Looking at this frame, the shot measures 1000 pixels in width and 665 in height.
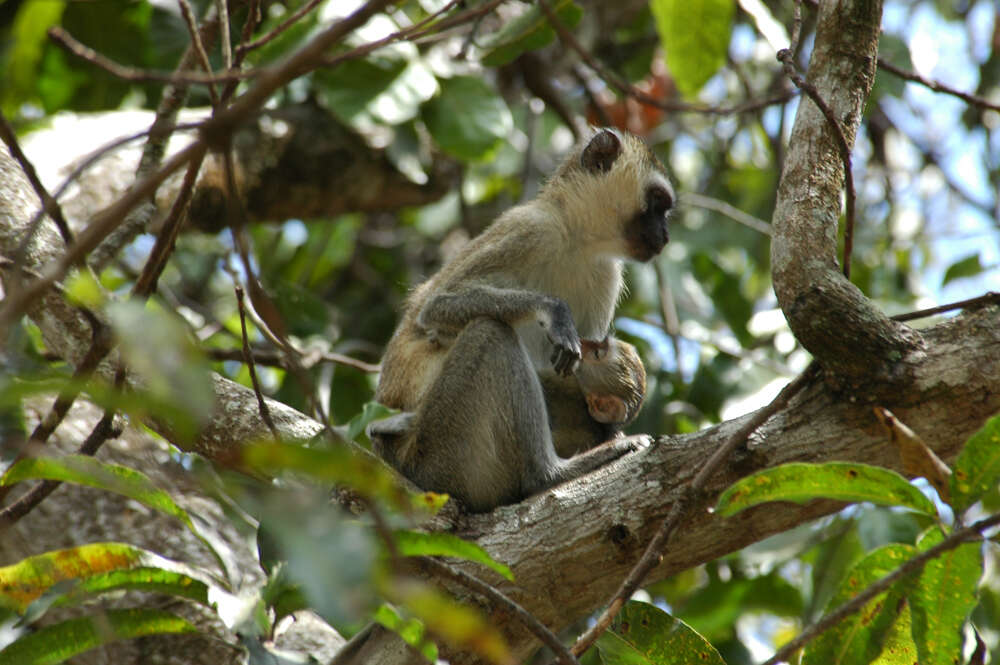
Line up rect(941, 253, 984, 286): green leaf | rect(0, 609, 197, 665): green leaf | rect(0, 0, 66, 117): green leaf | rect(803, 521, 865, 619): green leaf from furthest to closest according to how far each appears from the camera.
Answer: rect(941, 253, 984, 286): green leaf
rect(803, 521, 865, 619): green leaf
rect(0, 609, 197, 665): green leaf
rect(0, 0, 66, 117): green leaf

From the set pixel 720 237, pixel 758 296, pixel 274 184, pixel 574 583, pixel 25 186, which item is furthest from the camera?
pixel 758 296

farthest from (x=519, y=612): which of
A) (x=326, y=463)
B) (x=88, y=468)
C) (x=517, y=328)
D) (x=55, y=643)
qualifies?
(x=517, y=328)

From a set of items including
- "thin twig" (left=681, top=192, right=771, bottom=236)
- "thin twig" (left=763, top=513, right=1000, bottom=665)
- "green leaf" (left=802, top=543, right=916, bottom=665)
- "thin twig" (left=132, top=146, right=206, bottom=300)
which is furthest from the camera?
"thin twig" (left=681, top=192, right=771, bottom=236)

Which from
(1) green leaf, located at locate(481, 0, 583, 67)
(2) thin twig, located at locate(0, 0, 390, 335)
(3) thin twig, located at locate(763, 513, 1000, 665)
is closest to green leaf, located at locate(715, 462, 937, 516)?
(3) thin twig, located at locate(763, 513, 1000, 665)

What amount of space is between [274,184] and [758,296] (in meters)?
4.59

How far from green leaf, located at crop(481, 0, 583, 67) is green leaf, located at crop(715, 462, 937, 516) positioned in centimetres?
353

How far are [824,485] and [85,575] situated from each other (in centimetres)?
272

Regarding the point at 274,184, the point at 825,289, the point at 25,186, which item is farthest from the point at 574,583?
the point at 274,184

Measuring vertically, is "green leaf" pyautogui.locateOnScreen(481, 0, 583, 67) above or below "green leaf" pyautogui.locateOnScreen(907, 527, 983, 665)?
above

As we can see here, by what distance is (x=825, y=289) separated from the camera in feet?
11.3

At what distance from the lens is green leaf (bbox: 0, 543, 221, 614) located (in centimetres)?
369

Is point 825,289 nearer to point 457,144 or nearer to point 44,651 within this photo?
point 44,651

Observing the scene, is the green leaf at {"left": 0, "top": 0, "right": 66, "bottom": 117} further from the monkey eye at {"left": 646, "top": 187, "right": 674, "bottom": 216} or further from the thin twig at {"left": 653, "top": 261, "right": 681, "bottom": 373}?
the thin twig at {"left": 653, "top": 261, "right": 681, "bottom": 373}

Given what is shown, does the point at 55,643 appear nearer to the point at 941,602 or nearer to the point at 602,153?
the point at 941,602
